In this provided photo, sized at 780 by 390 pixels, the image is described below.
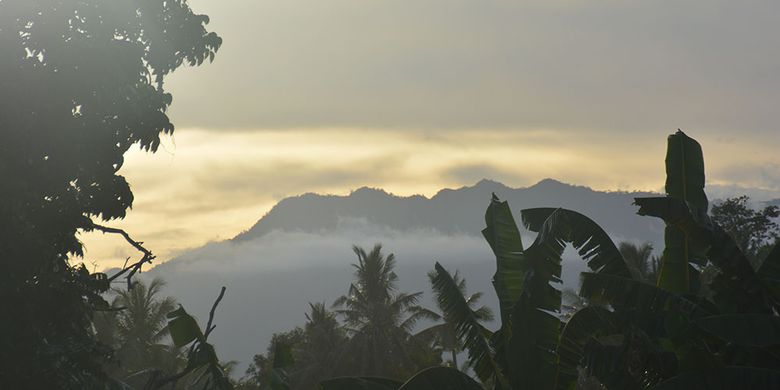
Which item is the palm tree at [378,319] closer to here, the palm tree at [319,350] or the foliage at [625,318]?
the palm tree at [319,350]

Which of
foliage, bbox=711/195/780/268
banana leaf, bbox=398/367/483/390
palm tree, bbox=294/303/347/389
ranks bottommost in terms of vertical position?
palm tree, bbox=294/303/347/389

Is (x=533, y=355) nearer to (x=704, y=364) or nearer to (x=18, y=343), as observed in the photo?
(x=704, y=364)

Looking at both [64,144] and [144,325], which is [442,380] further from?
[144,325]

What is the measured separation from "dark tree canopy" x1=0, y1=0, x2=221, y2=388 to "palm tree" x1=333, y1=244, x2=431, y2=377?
105 feet

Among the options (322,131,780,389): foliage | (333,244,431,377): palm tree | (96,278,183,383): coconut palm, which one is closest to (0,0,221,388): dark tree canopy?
(322,131,780,389): foliage

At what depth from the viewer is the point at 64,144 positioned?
43.9 feet

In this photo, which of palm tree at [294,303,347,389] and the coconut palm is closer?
palm tree at [294,303,347,389]

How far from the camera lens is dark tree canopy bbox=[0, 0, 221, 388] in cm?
1258

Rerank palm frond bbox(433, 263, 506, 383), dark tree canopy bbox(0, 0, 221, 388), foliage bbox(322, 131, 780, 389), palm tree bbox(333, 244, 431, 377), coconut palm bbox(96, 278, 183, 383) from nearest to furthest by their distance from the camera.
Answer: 1. foliage bbox(322, 131, 780, 389)
2. palm frond bbox(433, 263, 506, 383)
3. dark tree canopy bbox(0, 0, 221, 388)
4. palm tree bbox(333, 244, 431, 377)
5. coconut palm bbox(96, 278, 183, 383)

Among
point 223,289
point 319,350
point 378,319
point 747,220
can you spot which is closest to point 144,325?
point 319,350

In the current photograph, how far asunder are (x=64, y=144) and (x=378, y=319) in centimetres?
3707

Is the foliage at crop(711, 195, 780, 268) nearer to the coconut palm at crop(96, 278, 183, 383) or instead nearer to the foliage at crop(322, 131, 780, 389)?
the coconut palm at crop(96, 278, 183, 383)

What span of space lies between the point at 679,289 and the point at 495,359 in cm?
258

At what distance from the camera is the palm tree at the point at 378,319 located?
47000 mm
